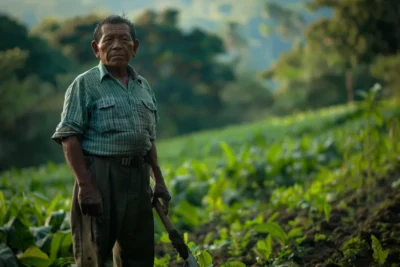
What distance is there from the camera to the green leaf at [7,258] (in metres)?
3.54

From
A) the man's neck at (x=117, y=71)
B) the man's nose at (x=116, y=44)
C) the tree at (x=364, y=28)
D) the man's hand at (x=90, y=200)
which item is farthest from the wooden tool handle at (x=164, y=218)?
the tree at (x=364, y=28)

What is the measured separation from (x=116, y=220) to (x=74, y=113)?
630mm

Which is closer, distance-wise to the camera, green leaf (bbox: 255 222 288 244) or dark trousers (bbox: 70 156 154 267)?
dark trousers (bbox: 70 156 154 267)

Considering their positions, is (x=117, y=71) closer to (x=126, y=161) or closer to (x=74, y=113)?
(x=74, y=113)

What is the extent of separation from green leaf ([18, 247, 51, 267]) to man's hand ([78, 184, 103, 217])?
3.30 feet

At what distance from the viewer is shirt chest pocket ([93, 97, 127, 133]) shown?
293 cm

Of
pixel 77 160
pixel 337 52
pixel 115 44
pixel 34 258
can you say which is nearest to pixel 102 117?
pixel 77 160

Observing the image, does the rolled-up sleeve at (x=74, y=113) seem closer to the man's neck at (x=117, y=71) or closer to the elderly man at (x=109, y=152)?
the elderly man at (x=109, y=152)

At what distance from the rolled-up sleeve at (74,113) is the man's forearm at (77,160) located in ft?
0.16

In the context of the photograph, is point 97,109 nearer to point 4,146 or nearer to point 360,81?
point 4,146

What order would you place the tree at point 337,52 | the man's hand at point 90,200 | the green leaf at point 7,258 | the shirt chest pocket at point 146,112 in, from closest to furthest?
the man's hand at point 90,200 → the shirt chest pocket at point 146,112 → the green leaf at point 7,258 → the tree at point 337,52

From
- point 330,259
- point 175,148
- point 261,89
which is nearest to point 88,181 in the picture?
point 330,259

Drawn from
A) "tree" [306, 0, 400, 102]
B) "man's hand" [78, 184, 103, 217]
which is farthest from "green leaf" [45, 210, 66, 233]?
"tree" [306, 0, 400, 102]

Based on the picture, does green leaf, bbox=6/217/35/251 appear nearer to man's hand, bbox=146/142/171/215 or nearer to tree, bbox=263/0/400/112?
man's hand, bbox=146/142/171/215
